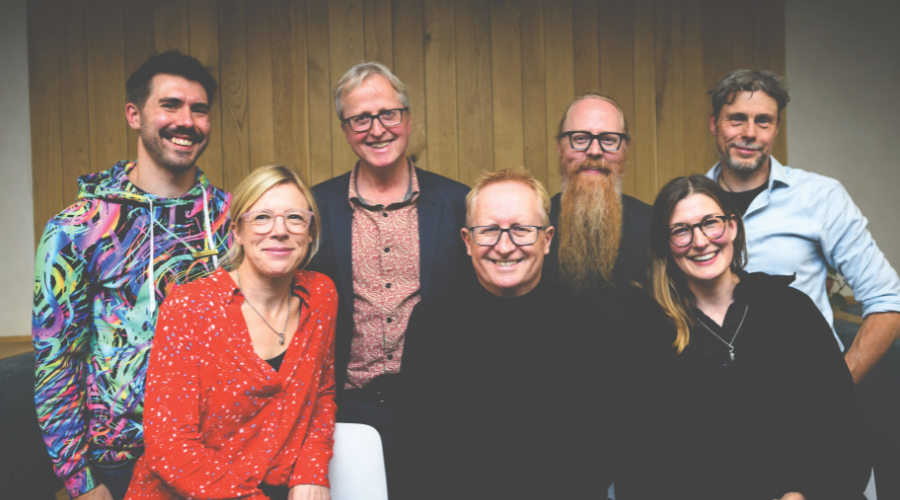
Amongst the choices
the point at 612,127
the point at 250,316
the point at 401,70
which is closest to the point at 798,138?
the point at 612,127

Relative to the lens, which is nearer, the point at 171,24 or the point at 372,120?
the point at 372,120

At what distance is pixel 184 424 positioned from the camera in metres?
1.50

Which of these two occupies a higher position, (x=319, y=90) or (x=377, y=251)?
(x=319, y=90)

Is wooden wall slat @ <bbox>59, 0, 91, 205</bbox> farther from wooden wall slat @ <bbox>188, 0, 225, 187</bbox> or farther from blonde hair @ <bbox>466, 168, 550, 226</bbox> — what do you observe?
blonde hair @ <bbox>466, 168, 550, 226</bbox>

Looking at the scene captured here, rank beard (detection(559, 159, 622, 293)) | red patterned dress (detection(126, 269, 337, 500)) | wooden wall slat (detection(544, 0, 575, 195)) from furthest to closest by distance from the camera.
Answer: wooden wall slat (detection(544, 0, 575, 195)), beard (detection(559, 159, 622, 293)), red patterned dress (detection(126, 269, 337, 500))

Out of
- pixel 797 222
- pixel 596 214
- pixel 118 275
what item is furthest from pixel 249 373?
pixel 797 222

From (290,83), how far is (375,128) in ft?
5.09

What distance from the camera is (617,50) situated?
3.59 meters

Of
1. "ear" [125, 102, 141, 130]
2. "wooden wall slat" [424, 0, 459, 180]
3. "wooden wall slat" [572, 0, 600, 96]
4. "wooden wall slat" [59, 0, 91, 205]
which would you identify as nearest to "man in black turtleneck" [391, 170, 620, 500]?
"ear" [125, 102, 141, 130]

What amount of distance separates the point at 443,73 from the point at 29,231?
2.89 m

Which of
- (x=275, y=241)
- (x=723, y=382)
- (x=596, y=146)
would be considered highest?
(x=596, y=146)

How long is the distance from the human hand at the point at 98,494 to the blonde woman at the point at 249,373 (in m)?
0.27

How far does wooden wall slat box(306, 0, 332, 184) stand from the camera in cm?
333

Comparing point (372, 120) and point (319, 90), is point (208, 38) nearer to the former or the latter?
point (319, 90)
